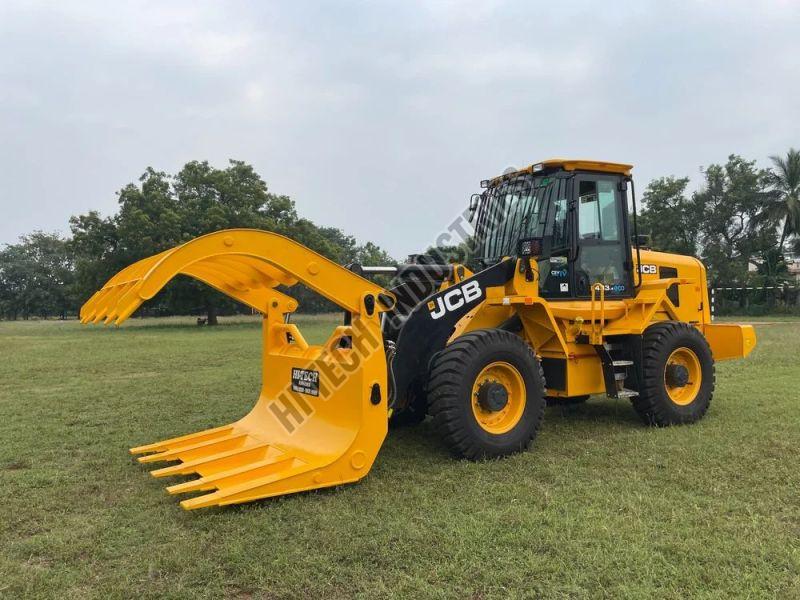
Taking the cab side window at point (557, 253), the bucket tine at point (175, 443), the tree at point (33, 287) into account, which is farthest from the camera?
the tree at point (33, 287)

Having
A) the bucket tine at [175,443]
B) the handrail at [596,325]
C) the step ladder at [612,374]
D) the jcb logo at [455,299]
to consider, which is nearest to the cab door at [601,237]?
the handrail at [596,325]

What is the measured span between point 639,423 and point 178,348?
13788 mm

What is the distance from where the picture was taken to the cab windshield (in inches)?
251

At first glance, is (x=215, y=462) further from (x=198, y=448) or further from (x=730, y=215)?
(x=730, y=215)

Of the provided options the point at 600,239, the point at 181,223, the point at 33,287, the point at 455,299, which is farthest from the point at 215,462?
the point at 33,287

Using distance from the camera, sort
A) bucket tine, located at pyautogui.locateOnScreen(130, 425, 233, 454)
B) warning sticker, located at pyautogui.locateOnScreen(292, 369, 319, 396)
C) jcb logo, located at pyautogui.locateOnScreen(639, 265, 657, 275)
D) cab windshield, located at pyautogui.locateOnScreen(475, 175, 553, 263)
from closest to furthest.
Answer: warning sticker, located at pyautogui.locateOnScreen(292, 369, 319, 396)
bucket tine, located at pyautogui.locateOnScreen(130, 425, 233, 454)
cab windshield, located at pyautogui.locateOnScreen(475, 175, 553, 263)
jcb logo, located at pyautogui.locateOnScreen(639, 265, 657, 275)

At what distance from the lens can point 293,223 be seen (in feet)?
106

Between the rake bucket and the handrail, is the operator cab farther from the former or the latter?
the rake bucket

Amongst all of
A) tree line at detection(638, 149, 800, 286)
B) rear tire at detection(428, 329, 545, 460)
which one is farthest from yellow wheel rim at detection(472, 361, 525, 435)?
tree line at detection(638, 149, 800, 286)

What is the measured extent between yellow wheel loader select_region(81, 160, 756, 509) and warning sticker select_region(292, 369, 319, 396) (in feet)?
0.07

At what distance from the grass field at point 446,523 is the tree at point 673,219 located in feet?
118

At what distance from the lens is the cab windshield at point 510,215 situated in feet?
20.9

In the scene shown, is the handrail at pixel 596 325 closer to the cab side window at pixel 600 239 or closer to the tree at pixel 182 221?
the cab side window at pixel 600 239

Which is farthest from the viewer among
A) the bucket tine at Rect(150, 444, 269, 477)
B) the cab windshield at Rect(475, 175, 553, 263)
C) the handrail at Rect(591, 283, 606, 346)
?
the cab windshield at Rect(475, 175, 553, 263)
